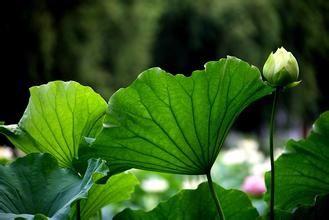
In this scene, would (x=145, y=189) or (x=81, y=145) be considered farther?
(x=145, y=189)

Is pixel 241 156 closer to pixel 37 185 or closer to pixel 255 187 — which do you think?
pixel 255 187

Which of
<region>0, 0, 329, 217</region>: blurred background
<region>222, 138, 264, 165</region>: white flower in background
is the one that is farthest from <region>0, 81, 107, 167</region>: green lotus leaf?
<region>0, 0, 329, 217</region>: blurred background

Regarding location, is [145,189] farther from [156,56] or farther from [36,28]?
[156,56]

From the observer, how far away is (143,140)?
49 cm

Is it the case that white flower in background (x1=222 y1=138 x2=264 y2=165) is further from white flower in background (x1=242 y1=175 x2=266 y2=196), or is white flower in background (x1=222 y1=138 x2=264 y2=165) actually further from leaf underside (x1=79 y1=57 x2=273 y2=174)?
leaf underside (x1=79 y1=57 x2=273 y2=174)

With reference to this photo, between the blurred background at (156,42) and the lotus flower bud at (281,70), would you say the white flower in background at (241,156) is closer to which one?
the lotus flower bud at (281,70)

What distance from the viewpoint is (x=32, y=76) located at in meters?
9.88

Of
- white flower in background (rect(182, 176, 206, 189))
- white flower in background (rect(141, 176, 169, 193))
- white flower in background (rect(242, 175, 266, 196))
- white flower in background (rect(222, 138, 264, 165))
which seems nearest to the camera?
white flower in background (rect(242, 175, 266, 196))

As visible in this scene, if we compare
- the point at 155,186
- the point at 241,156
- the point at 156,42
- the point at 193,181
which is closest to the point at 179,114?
the point at 155,186

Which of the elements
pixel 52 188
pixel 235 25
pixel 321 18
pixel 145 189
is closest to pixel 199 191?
pixel 52 188

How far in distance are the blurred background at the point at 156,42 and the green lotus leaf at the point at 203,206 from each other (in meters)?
7.03

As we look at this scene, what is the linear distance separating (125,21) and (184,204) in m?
12.6

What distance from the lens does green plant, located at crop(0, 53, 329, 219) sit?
469 mm

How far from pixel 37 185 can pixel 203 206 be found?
0.42 ft
